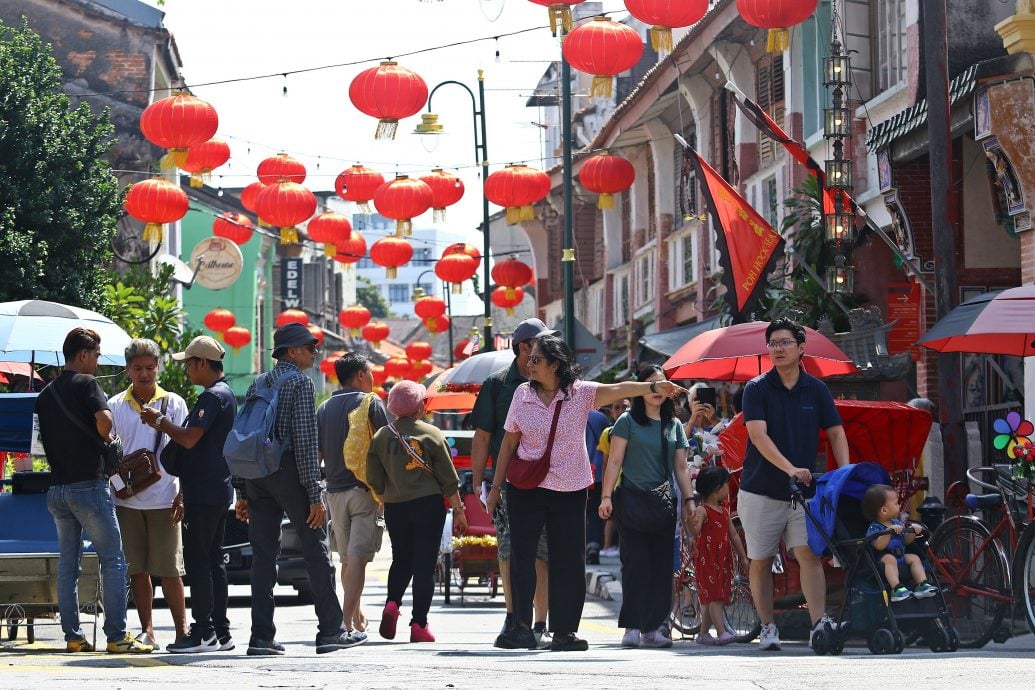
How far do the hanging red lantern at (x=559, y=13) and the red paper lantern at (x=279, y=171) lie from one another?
861 cm

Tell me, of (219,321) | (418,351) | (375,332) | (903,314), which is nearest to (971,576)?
(903,314)

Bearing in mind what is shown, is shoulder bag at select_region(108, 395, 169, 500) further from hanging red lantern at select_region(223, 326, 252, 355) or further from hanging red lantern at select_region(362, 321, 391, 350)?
hanging red lantern at select_region(362, 321, 391, 350)

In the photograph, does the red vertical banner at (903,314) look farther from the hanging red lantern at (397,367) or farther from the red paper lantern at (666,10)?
the hanging red lantern at (397,367)

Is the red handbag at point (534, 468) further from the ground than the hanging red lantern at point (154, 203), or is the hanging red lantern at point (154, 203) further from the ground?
the hanging red lantern at point (154, 203)

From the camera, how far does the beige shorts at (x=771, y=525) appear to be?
980 centimetres

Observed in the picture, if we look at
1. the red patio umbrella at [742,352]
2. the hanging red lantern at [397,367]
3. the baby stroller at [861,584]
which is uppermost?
the hanging red lantern at [397,367]

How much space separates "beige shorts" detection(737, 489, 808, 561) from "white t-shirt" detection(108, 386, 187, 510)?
3.46m

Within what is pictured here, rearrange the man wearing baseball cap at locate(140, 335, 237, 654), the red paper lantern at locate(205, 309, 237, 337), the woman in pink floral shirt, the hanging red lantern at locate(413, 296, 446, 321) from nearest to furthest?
the woman in pink floral shirt → the man wearing baseball cap at locate(140, 335, 237, 654) → the hanging red lantern at locate(413, 296, 446, 321) → the red paper lantern at locate(205, 309, 237, 337)

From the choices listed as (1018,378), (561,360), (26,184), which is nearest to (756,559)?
(561,360)

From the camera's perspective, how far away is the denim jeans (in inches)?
389

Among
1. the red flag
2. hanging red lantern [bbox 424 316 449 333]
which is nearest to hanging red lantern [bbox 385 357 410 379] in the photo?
hanging red lantern [bbox 424 316 449 333]

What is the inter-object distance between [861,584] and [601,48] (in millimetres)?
8462

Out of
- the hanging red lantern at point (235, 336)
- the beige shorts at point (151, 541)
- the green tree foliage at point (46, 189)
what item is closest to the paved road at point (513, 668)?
the beige shorts at point (151, 541)

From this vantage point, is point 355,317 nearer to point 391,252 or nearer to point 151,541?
point 391,252
